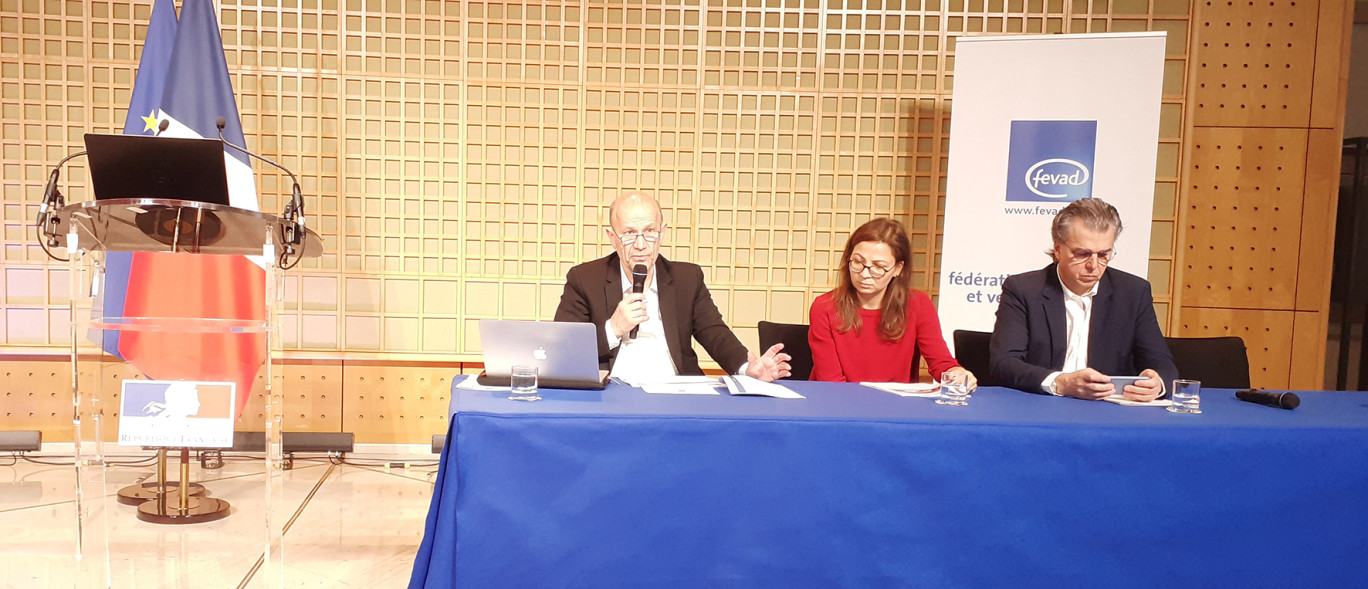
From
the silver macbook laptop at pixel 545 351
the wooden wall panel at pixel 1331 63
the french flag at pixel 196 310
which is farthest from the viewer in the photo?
the wooden wall panel at pixel 1331 63

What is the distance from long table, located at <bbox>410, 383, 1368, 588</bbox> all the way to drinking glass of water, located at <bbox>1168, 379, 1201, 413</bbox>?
15 cm

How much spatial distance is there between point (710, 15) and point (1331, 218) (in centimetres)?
379

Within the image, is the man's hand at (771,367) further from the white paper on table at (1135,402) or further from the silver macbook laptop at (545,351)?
the white paper on table at (1135,402)

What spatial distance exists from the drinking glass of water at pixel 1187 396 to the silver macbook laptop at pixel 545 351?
1.55 meters

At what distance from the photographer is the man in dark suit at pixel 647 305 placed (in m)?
2.78

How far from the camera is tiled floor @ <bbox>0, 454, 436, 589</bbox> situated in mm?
2072

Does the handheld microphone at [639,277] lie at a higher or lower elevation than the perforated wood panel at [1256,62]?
lower

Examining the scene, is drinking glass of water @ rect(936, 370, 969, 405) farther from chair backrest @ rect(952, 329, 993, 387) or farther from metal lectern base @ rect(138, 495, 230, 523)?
metal lectern base @ rect(138, 495, 230, 523)

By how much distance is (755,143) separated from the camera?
15.0 ft

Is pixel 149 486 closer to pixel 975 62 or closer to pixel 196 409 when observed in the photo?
pixel 196 409

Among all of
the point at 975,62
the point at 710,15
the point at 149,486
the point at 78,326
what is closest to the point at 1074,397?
the point at 975,62

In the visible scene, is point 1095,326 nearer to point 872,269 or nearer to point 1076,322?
point 1076,322

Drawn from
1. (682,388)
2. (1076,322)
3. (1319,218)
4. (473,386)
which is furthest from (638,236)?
(1319,218)

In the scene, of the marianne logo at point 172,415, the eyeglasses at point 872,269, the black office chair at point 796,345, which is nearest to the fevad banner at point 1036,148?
the black office chair at point 796,345
